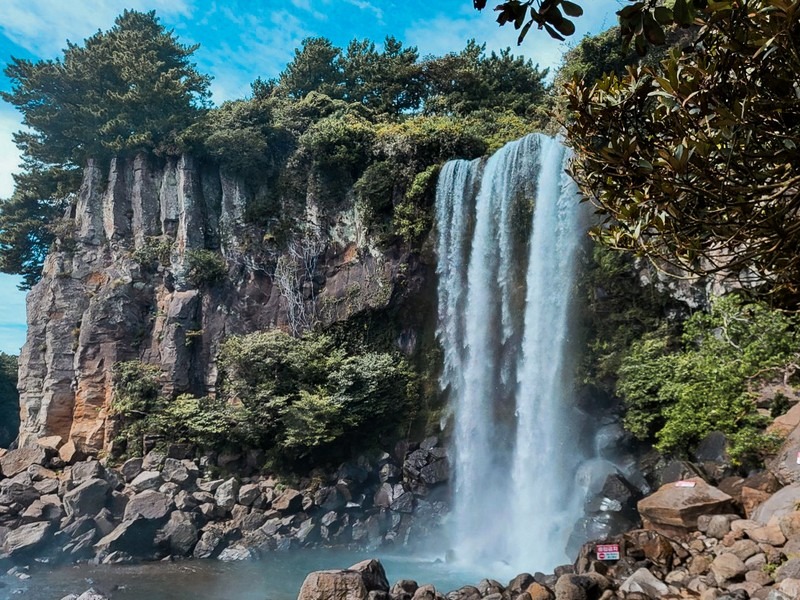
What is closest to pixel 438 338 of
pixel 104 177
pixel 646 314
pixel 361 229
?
pixel 361 229

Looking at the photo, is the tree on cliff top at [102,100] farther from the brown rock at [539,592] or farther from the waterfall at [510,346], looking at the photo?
the brown rock at [539,592]

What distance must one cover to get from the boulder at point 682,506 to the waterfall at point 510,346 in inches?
120

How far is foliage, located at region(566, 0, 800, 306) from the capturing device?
9.48 feet

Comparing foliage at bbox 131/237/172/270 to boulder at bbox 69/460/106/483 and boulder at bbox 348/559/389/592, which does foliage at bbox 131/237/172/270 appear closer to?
boulder at bbox 69/460/106/483

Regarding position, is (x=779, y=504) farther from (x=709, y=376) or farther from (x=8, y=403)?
(x=8, y=403)

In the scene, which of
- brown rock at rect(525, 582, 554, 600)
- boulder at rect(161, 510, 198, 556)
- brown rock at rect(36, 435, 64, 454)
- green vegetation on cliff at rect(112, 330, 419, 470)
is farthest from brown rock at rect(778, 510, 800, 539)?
brown rock at rect(36, 435, 64, 454)

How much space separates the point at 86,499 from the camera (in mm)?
13664

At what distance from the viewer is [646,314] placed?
41.8 feet

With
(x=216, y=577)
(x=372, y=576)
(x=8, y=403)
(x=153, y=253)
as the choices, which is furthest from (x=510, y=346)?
(x=8, y=403)

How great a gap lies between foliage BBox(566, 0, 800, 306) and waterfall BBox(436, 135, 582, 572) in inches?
362

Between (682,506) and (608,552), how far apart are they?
1.30 m

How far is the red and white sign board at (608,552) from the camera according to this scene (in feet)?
26.3

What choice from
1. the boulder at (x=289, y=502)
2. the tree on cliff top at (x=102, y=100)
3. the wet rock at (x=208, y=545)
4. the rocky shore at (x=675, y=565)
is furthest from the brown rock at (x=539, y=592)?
the tree on cliff top at (x=102, y=100)

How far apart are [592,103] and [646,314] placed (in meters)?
10.2
